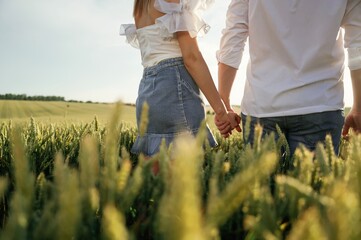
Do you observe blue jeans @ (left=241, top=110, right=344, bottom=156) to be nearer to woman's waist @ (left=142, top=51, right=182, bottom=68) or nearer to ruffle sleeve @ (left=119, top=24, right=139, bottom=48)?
woman's waist @ (left=142, top=51, right=182, bottom=68)

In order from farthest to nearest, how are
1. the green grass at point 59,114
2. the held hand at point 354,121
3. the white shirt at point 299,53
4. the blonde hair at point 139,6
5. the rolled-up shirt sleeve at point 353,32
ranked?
1. the green grass at point 59,114
2. the blonde hair at point 139,6
3. the held hand at point 354,121
4. the rolled-up shirt sleeve at point 353,32
5. the white shirt at point 299,53

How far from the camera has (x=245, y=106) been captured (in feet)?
8.53

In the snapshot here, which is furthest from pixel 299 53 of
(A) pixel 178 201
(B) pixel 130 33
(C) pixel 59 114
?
(C) pixel 59 114

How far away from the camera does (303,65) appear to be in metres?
2.25

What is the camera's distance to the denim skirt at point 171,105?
2322mm

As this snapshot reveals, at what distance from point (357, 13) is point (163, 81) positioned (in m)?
1.33

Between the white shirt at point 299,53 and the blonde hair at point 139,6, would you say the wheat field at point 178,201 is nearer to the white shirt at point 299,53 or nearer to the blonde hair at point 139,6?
the white shirt at point 299,53

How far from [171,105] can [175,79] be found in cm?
18

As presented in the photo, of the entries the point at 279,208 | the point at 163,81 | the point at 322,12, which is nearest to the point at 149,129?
the point at 163,81

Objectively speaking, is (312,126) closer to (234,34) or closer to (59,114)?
(234,34)

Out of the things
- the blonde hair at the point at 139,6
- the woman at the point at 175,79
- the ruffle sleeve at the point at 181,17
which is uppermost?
the blonde hair at the point at 139,6

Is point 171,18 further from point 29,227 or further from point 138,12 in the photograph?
point 29,227

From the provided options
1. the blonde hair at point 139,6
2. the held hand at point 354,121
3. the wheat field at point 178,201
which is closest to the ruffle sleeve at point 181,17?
the blonde hair at point 139,6

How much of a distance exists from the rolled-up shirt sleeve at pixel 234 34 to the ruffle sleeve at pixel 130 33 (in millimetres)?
693
